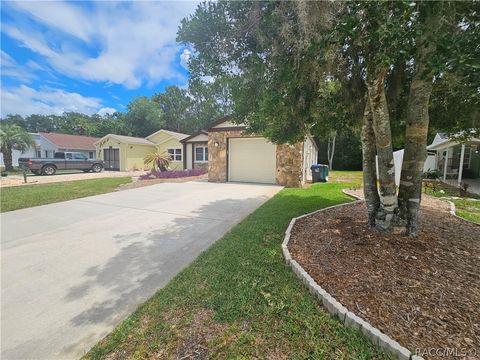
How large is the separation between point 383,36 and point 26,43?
35.8 feet

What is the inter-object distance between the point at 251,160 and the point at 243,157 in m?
0.52

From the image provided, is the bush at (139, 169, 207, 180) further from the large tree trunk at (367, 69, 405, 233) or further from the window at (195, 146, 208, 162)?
the large tree trunk at (367, 69, 405, 233)

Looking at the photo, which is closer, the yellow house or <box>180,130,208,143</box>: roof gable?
<box>180,130,208,143</box>: roof gable

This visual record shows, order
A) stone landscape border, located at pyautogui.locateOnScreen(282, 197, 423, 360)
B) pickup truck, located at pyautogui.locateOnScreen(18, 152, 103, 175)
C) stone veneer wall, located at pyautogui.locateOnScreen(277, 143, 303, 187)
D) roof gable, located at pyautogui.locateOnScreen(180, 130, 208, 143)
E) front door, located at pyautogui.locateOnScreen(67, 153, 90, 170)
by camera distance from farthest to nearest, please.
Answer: front door, located at pyautogui.locateOnScreen(67, 153, 90, 170) → roof gable, located at pyautogui.locateOnScreen(180, 130, 208, 143) → pickup truck, located at pyautogui.locateOnScreen(18, 152, 103, 175) → stone veneer wall, located at pyautogui.locateOnScreen(277, 143, 303, 187) → stone landscape border, located at pyautogui.locateOnScreen(282, 197, 423, 360)

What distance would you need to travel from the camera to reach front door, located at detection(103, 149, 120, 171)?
886 inches

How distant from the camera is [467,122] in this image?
4.77 metres

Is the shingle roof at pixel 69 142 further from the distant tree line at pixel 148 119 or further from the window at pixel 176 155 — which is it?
the window at pixel 176 155

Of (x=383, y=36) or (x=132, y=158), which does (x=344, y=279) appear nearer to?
(x=383, y=36)

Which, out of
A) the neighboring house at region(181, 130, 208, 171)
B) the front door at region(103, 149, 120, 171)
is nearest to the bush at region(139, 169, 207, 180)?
the neighboring house at region(181, 130, 208, 171)

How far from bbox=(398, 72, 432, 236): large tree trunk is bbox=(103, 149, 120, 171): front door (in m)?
24.0

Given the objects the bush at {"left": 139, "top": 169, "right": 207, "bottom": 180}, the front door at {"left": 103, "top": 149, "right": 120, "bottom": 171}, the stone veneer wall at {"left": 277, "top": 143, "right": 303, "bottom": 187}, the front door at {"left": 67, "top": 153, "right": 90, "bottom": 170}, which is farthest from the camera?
the front door at {"left": 103, "top": 149, "right": 120, "bottom": 171}

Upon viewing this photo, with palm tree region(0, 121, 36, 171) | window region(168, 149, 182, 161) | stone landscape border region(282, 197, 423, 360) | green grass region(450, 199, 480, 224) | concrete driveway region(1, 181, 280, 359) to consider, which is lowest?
concrete driveway region(1, 181, 280, 359)

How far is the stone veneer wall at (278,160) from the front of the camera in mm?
11047

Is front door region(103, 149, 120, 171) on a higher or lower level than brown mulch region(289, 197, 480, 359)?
higher
